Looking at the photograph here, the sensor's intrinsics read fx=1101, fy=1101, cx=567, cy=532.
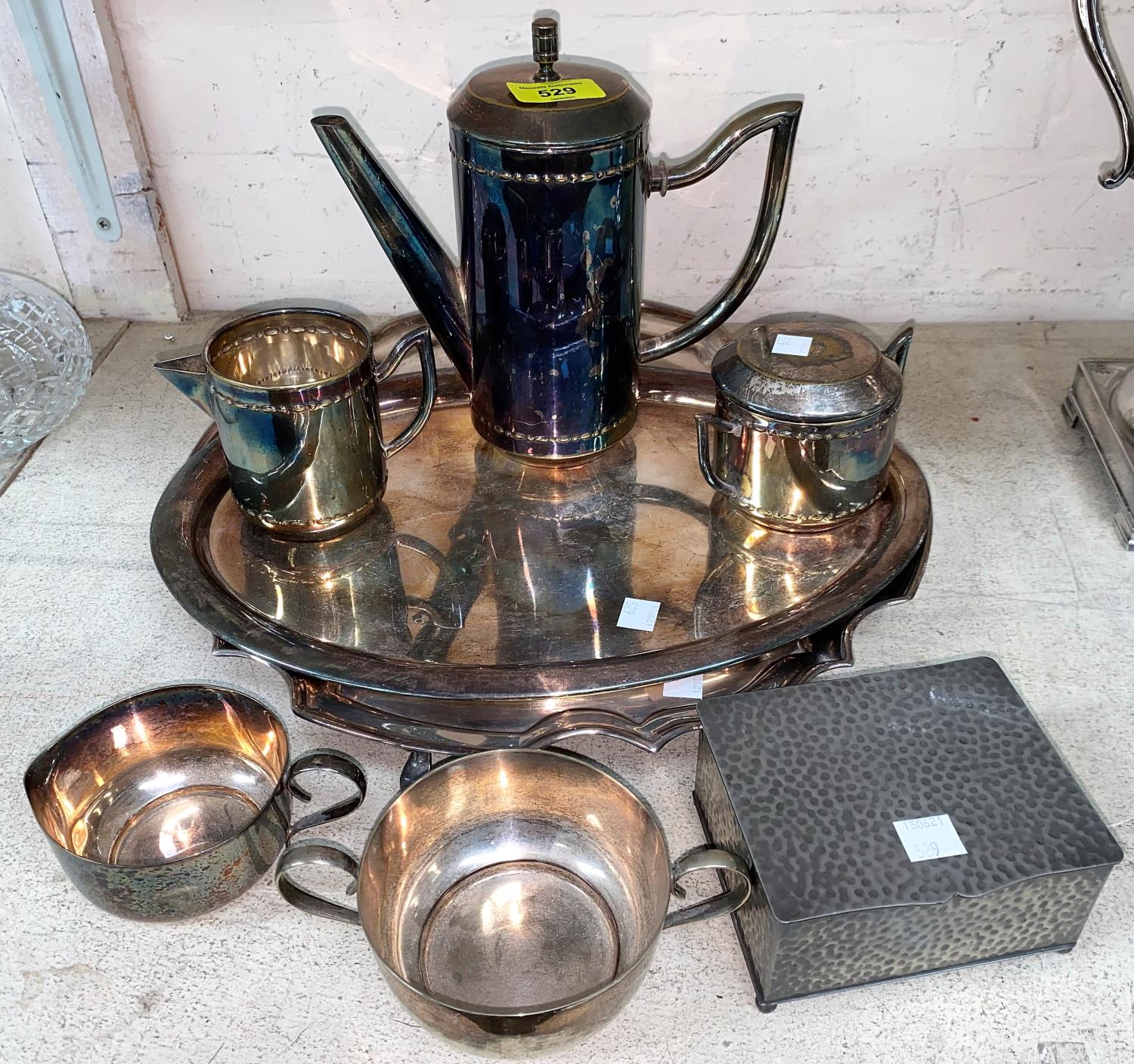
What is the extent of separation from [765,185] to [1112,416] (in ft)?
1.32

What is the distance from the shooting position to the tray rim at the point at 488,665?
0.64 m

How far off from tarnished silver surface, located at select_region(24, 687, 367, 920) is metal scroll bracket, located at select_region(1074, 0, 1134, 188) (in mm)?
735

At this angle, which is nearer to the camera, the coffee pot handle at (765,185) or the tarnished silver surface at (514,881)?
the tarnished silver surface at (514,881)

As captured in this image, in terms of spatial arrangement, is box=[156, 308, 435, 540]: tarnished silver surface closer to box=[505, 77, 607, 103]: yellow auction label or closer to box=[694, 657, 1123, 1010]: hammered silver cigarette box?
box=[505, 77, 607, 103]: yellow auction label

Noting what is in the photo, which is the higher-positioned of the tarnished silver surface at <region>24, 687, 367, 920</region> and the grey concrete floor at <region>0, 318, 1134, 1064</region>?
the tarnished silver surface at <region>24, 687, 367, 920</region>

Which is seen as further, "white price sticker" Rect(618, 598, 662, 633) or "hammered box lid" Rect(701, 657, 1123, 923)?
"white price sticker" Rect(618, 598, 662, 633)

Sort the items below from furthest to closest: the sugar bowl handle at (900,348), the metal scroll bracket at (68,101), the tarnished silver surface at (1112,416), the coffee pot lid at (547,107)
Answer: the metal scroll bracket at (68,101) → the tarnished silver surface at (1112,416) → the sugar bowl handle at (900,348) → the coffee pot lid at (547,107)

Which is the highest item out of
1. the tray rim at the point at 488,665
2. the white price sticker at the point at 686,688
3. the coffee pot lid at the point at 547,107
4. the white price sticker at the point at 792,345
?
the coffee pot lid at the point at 547,107

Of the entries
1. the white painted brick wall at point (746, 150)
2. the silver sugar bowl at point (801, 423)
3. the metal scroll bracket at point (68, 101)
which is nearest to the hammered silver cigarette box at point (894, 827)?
the silver sugar bowl at point (801, 423)

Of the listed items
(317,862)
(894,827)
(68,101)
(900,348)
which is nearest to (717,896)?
(894,827)

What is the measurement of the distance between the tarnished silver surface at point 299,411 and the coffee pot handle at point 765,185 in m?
0.19

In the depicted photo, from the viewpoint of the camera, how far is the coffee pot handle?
742mm

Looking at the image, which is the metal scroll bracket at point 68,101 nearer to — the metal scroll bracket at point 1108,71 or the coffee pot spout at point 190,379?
the coffee pot spout at point 190,379

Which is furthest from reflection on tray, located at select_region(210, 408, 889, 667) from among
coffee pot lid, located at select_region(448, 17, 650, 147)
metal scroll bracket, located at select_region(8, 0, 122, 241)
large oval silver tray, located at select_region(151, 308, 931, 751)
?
metal scroll bracket, located at select_region(8, 0, 122, 241)
